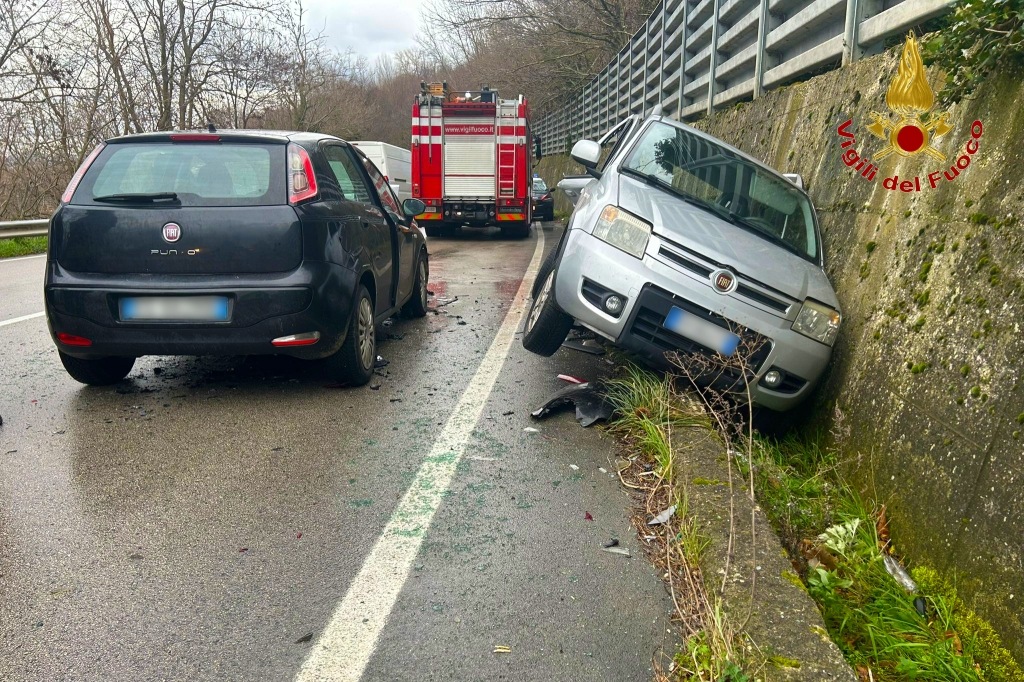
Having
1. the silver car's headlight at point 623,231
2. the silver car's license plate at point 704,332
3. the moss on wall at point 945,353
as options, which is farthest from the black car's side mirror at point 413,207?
the moss on wall at point 945,353

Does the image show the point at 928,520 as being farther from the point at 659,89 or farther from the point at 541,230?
the point at 541,230

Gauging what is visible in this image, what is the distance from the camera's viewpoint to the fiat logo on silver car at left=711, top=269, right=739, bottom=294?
4727mm

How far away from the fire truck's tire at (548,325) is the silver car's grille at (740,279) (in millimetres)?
830

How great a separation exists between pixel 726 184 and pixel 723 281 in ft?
4.75

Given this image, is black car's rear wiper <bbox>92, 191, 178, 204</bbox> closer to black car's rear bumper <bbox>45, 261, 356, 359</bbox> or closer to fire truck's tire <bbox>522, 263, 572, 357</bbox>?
black car's rear bumper <bbox>45, 261, 356, 359</bbox>

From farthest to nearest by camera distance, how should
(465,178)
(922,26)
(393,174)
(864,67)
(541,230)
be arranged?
(393,174)
(541,230)
(465,178)
(864,67)
(922,26)

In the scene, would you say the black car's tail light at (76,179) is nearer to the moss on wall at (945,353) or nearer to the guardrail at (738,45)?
the moss on wall at (945,353)

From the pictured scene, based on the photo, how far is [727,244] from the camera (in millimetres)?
5008

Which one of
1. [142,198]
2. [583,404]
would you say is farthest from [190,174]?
[583,404]

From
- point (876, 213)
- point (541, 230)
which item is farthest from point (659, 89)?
point (876, 213)

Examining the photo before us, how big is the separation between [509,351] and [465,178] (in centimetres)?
1290

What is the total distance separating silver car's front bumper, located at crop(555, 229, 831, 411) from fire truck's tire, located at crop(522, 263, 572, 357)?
451 millimetres

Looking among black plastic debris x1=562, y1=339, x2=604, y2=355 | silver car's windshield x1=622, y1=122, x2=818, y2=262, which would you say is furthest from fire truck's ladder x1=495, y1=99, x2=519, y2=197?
silver car's windshield x1=622, y1=122, x2=818, y2=262

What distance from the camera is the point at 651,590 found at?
3.11 metres
